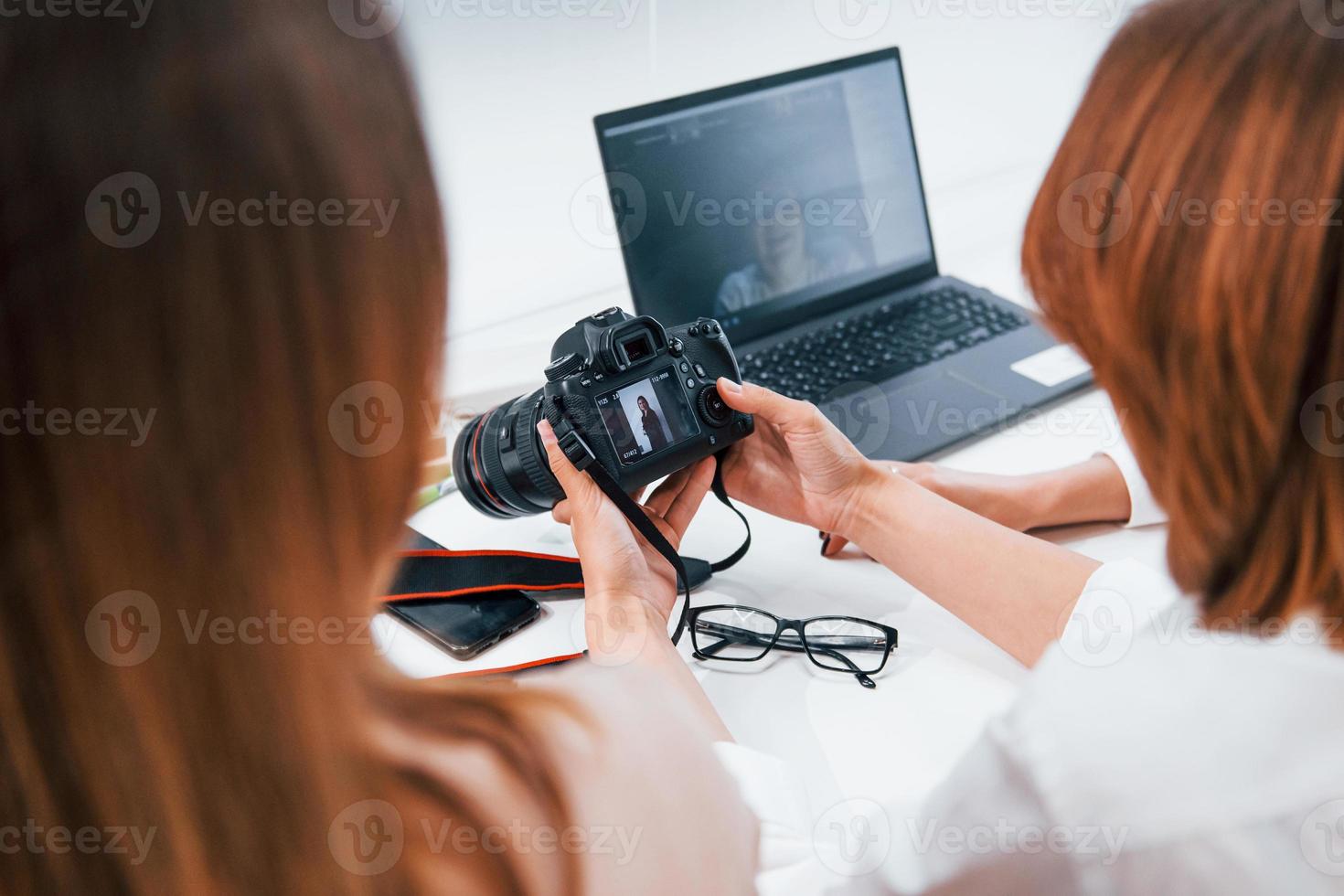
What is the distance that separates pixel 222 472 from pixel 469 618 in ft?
1.68

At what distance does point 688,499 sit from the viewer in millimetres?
948

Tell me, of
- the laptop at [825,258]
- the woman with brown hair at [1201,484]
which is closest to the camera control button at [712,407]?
the laptop at [825,258]

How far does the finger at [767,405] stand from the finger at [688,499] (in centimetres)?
8

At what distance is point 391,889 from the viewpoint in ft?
1.48

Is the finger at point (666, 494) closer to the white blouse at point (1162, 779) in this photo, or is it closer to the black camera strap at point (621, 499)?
the black camera strap at point (621, 499)

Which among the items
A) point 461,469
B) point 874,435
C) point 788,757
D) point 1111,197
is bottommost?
point 788,757

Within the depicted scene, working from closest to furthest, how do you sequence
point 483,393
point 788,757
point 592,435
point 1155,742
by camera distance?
point 1155,742
point 788,757
point 592,435
point 483,393

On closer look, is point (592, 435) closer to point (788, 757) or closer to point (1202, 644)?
point (788, 757)

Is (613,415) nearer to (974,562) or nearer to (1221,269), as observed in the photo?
(974,562)

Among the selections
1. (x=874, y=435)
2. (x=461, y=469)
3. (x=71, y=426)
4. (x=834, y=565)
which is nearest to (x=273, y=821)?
(x=71, y=426)

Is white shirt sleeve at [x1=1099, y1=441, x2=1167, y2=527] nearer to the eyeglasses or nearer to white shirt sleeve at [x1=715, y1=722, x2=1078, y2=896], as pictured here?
the eyeglasses

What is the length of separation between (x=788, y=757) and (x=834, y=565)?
260 millimetres

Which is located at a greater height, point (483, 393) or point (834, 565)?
point (483, 393)

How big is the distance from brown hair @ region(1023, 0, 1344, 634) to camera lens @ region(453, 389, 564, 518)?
463 millimetres
